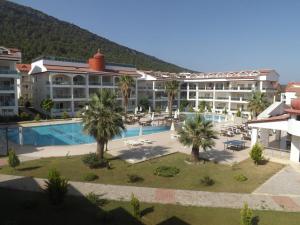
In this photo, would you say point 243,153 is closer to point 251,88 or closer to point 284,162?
point 284,162

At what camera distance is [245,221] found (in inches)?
436

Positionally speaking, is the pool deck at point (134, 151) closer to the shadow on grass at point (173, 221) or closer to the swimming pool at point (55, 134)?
the swimming pool at point (55, 134)


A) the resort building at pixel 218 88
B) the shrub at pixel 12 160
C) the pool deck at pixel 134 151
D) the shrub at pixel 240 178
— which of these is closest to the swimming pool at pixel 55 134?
the pool deck at pixel 134 151

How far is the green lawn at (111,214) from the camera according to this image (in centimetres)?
1196

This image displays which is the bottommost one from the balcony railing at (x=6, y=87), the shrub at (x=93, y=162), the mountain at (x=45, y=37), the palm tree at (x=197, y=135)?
the shrub at (x=93, y=162)

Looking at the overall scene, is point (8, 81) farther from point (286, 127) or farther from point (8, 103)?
point (286, 127)

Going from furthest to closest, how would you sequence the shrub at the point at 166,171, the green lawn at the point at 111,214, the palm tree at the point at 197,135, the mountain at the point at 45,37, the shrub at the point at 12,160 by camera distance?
the mountain at the point at 45,37, the palm tree at the point at 197,135, the shrub at the point at 12,160, the shrub at the point at 166,171, the green lawn at the point at 111,214

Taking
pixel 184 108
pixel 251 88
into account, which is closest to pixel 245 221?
pixel 251 88

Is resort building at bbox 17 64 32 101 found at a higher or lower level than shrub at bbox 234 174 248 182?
higher

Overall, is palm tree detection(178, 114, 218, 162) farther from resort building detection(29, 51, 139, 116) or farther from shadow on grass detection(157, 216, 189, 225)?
resort building detection(29, 51, 139, 116)

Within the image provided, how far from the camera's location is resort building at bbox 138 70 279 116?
55844mm

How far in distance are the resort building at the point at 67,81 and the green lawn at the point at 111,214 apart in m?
32.2

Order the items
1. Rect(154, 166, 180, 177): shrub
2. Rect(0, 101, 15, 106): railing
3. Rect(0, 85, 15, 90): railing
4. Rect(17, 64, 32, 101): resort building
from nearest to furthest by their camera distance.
A: Rect(154, 166, 180, 177): shrub → Rect(0, 85, 15, 90): railing → Rect(0, 101, 15, 106): railing → Rect(17, 64, 32, 101): resort building

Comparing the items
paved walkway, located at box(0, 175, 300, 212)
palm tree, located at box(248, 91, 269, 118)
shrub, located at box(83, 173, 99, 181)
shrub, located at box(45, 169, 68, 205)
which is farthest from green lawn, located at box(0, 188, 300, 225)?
palm tree, located at box(248, 91, 269, 118)
